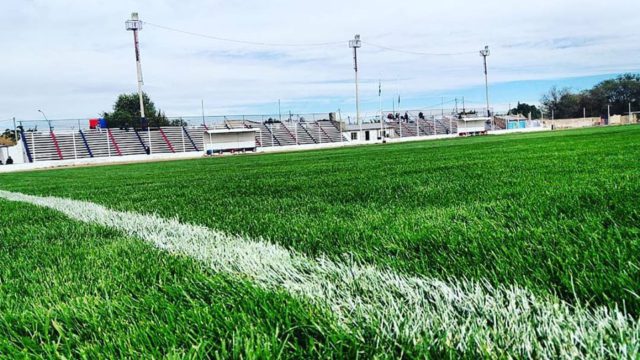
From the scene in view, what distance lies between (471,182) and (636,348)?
371 cm

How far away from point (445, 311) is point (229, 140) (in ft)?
132

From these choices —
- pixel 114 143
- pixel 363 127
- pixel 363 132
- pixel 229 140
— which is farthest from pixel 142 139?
pixel 363 127

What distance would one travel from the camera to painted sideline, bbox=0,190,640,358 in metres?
1.03

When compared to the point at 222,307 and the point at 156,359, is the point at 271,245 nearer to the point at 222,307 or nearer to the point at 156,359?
the point at 222,307

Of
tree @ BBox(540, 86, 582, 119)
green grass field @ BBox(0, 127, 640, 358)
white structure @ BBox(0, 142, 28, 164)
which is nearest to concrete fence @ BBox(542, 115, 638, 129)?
tree @ BBox(540, 86, 582, 119)

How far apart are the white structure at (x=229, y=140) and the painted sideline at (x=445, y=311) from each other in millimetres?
38603

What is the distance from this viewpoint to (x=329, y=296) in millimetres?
1466

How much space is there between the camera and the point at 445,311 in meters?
1.26

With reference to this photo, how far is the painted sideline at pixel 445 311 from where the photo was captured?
3.36ft

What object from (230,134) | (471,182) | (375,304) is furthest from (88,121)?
(375,304)

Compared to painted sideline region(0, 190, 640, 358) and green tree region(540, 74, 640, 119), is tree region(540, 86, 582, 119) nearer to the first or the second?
green tree region(540, 74, 640, 119)

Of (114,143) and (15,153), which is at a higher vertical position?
(114,143)

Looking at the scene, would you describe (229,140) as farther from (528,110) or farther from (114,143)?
(528,110)

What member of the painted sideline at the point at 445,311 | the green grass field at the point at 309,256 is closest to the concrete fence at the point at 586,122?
the green grass field at the point at 309,256
